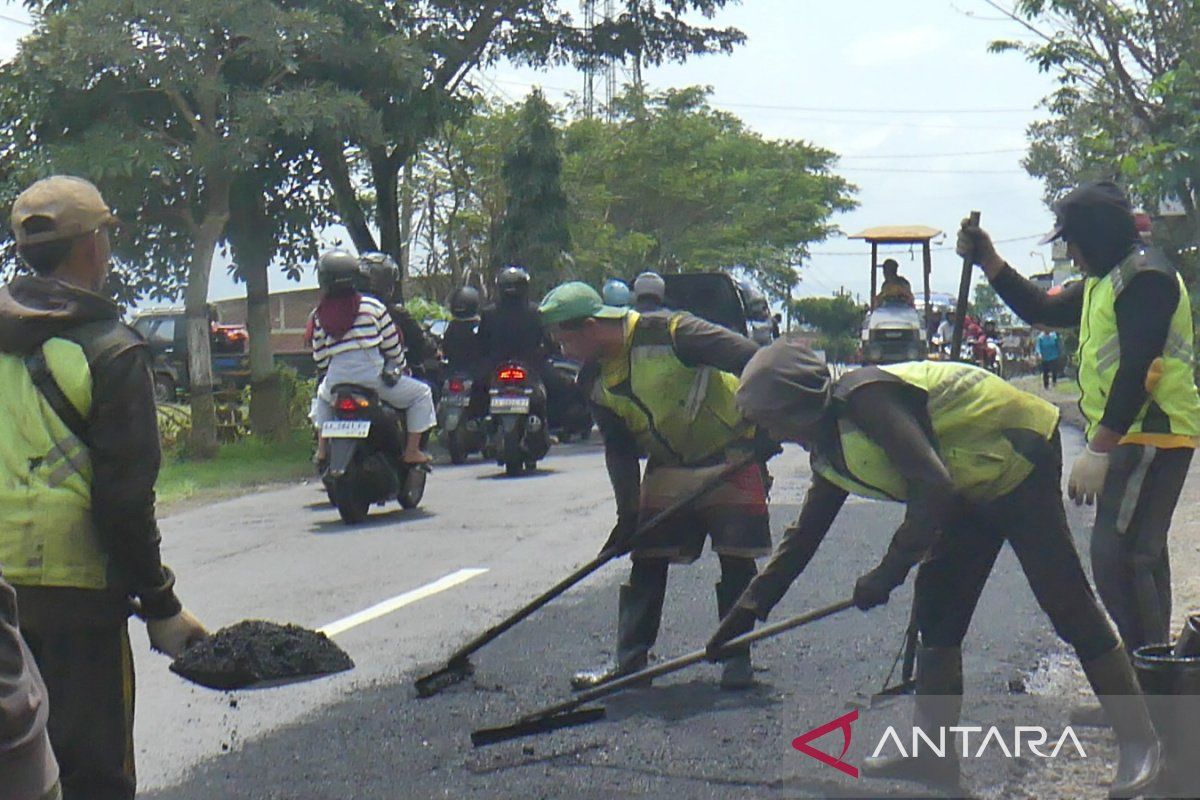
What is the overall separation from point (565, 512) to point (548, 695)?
6.24 m

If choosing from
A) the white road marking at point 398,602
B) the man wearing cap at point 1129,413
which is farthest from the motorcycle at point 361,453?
the man wearing cap at point 1129,413

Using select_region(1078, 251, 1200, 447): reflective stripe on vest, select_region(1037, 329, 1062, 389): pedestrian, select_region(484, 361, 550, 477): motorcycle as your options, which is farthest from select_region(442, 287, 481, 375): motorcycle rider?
select_region(1037, 329, 1062, 389): pedestrian

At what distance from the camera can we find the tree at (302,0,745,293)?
20281 mm

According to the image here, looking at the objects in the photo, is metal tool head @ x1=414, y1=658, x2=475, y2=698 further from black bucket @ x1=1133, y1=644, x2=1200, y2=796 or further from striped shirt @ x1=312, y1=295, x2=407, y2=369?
striped shirt @ x1=312, y1=295, x2=407, y2=369

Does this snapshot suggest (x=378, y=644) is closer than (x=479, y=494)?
Yes

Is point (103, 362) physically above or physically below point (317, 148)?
below

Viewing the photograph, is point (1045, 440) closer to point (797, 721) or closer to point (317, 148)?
point (797, 721)

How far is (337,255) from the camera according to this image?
1177 cm

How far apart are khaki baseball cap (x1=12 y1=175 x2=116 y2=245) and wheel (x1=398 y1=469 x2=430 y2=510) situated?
884cm

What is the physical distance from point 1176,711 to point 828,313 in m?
64.3

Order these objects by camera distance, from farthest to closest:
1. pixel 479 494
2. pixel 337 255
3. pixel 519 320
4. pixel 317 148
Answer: pixel 317 148
pixel 519 320
pixel 479 494
pixel 337 255

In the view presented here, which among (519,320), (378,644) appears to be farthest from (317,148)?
(378,644)

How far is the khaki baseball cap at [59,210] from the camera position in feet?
12.5

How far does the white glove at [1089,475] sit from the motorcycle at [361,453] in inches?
275
